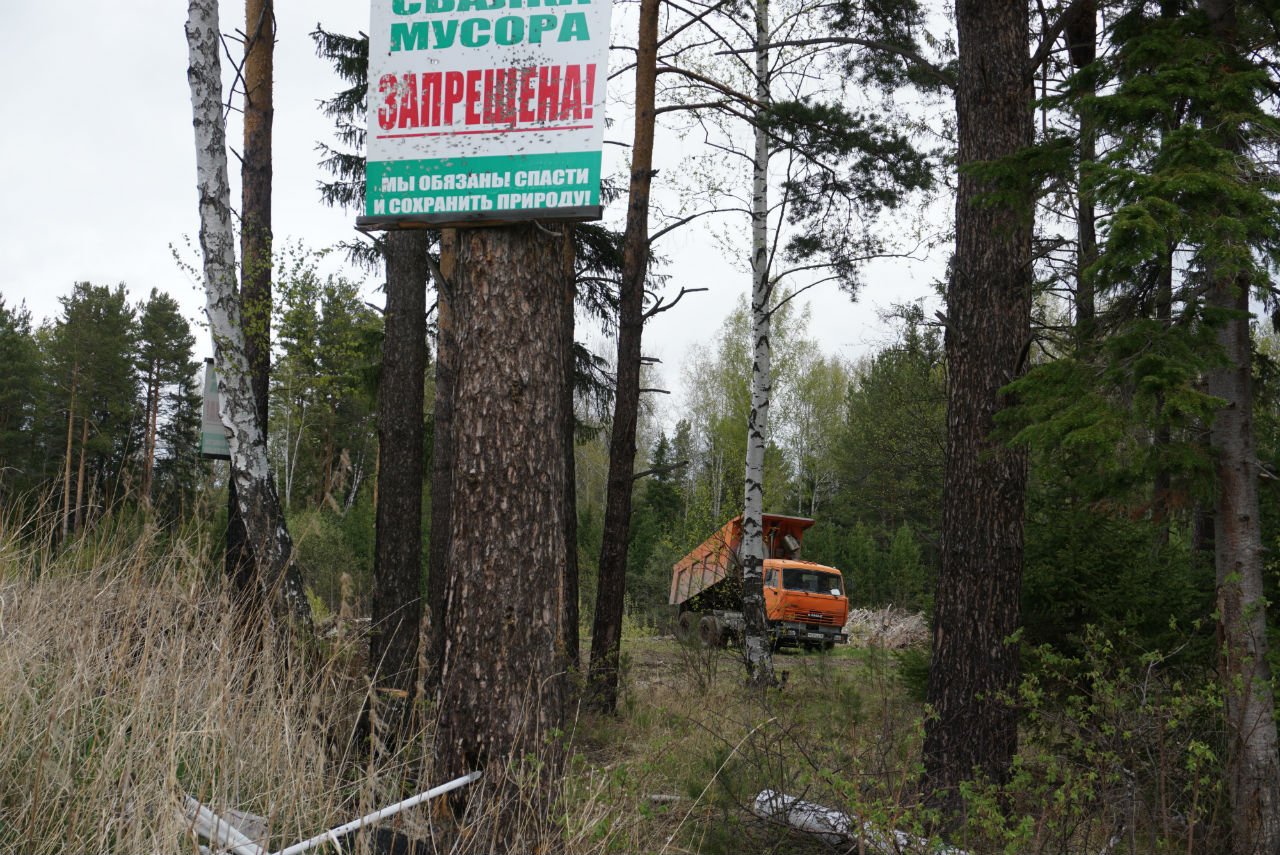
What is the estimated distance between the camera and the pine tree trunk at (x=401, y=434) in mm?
9586

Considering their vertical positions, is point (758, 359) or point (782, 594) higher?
point (758, 359)

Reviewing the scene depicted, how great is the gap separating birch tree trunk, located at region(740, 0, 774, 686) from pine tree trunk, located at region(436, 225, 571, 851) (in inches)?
324

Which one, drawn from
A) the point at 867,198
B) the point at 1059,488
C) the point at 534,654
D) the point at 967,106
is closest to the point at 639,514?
the point at 867,198

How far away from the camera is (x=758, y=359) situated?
1205 centimetres

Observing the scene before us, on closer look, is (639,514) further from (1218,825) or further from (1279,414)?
(1218,825)

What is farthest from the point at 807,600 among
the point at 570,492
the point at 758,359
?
the point at 570,492

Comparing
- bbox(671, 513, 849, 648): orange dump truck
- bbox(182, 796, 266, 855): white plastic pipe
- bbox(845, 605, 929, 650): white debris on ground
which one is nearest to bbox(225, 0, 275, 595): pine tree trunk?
bbox(182, 796, 266, 855): white plastic pipe

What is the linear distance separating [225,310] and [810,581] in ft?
51.6

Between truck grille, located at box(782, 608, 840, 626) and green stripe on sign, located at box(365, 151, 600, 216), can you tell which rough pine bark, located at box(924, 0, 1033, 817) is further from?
truck grille, located at box(782, 608, 840, 626)

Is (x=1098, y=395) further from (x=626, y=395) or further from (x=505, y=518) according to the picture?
(x=626, y=395)

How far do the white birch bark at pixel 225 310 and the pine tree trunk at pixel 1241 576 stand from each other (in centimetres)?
557

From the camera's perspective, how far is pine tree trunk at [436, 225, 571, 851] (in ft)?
11.3

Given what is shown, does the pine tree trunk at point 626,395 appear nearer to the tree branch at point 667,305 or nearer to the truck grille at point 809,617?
the tree branch at point 667,305

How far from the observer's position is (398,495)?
966 cm
